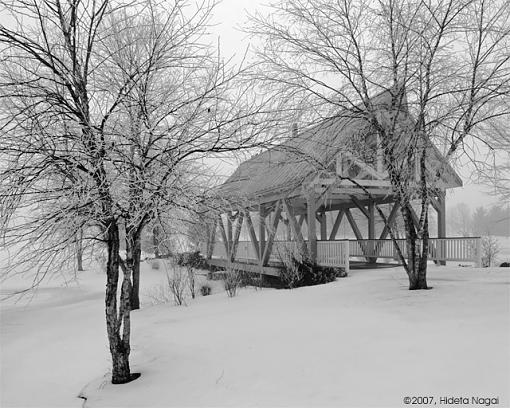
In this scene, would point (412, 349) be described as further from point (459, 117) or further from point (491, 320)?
point (459, 117)

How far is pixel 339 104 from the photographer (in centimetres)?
912

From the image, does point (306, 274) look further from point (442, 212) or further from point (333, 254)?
point (442, 212)

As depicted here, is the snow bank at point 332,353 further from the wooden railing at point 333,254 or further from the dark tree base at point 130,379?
the wooden railing at point 333,254

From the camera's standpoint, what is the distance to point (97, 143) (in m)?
4.94

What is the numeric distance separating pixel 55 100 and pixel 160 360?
385cm

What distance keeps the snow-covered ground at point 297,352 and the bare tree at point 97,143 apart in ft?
3.54

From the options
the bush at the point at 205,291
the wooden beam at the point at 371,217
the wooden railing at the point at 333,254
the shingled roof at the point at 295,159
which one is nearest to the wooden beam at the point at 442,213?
the wooden beam at the point at 371,217

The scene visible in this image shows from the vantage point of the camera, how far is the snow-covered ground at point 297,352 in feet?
14.6

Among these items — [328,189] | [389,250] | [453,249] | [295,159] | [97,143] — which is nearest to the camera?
[97,143]

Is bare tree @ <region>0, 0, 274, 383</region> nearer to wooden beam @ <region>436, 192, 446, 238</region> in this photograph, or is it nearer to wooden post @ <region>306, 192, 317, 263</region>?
wooden post @ <region>306, 192, 317, 263</region>

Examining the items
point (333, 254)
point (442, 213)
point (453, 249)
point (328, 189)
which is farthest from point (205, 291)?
point (442, 213)

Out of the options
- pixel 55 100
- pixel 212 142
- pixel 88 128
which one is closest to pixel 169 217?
pixel 212 142

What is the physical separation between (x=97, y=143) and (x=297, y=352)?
367 cm

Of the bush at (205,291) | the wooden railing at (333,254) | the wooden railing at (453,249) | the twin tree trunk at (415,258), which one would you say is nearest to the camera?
the twin tree trunk at (415,258)
